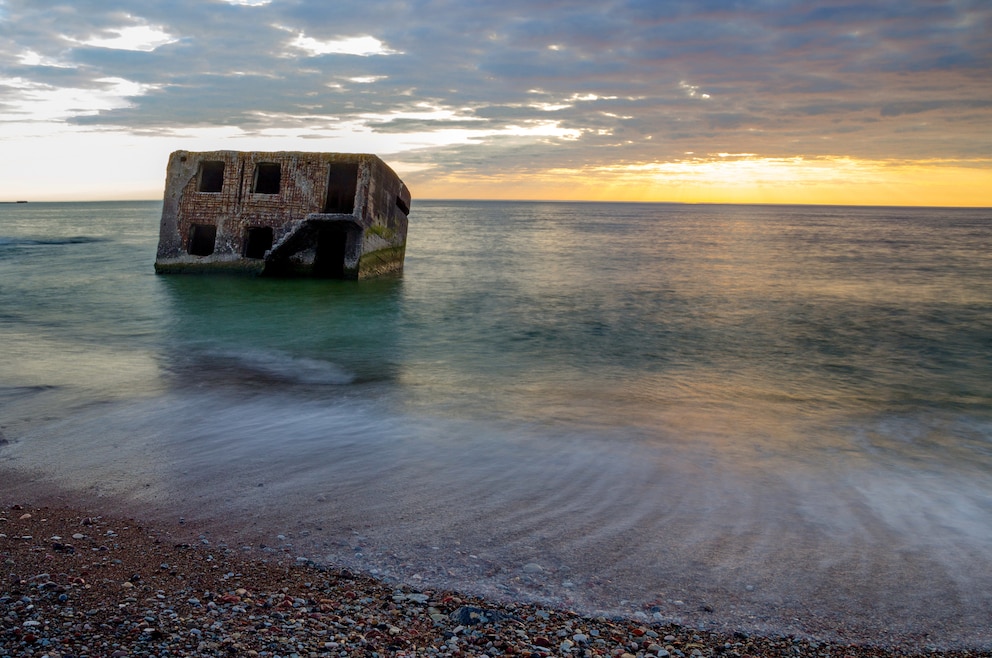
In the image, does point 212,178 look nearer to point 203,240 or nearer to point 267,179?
point 267,179

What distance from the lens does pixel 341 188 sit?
18500mm

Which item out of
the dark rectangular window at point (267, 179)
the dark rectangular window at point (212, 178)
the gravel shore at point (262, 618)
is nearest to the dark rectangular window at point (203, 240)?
the dark rectangular window at point (212, 178)

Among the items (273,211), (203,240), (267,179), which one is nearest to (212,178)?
(267,179)

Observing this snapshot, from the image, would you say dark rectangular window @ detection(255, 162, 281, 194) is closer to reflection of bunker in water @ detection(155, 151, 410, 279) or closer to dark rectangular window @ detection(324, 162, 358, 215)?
reflection of bunker in water @ detection(155, 151, 410, 279)

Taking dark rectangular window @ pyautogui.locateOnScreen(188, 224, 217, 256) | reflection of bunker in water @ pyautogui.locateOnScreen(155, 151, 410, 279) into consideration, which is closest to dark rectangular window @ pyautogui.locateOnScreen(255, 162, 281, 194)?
reflection of bunker in water @ pyautogui.locateOnScreen(155, 151, 410, 279)

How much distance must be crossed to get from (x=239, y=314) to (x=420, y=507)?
1029cm

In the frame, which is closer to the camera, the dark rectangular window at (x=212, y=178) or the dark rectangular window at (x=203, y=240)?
the dark rectangular window at (x=212, y=178)

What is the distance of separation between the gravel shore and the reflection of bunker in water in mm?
13187

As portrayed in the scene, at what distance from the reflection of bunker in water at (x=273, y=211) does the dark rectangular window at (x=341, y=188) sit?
0.08 feet

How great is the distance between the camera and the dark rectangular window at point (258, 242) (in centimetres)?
1784

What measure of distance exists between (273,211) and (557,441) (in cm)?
1245

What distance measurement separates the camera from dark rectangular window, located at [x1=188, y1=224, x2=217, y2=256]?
733 inches

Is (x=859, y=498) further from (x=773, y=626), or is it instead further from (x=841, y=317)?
(x=841, y=317)

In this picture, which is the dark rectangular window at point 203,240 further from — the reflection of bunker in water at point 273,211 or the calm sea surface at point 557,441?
the calm sea surface at point 557,441
